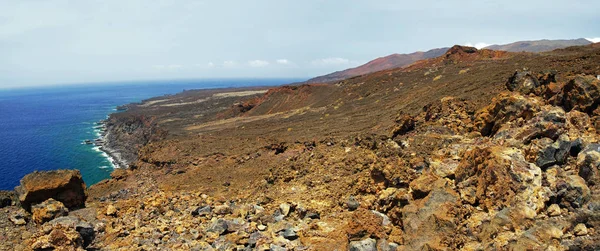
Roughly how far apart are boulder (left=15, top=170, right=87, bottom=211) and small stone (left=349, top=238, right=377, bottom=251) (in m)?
11.5

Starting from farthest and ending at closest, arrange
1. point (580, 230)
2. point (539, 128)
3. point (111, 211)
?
1. point (111, 211)
2. point (539, 128)
3. point (580, 230)

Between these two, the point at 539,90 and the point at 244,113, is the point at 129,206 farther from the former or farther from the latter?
the point at 244,113

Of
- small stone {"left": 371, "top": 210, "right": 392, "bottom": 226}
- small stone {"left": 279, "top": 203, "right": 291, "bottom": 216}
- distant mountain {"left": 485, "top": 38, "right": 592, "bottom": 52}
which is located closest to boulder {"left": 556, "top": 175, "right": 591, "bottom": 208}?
small stone {"left": 371, "top": 210, "right": 392, "bottom": 226}

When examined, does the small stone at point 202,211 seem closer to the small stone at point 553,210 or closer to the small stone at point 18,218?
the small stone at point 18,218

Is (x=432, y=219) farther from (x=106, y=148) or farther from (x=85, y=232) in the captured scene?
(x=106, y=148)

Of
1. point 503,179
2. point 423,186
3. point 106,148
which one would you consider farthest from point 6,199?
point 106,148

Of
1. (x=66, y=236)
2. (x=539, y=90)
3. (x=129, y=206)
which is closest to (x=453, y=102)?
(x=539, y=90)

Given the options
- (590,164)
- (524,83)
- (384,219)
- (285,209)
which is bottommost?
(285,209)

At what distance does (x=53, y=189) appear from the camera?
12766 millimetres

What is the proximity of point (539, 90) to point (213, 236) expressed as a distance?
1205cm

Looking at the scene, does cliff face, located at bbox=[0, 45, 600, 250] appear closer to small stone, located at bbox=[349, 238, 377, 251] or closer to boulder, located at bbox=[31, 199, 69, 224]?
small stone, located at bbox=[349, 238, 377, 251]

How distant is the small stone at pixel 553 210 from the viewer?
6.29 meters

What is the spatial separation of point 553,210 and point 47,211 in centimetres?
1427

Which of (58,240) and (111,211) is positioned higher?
(58,240)
